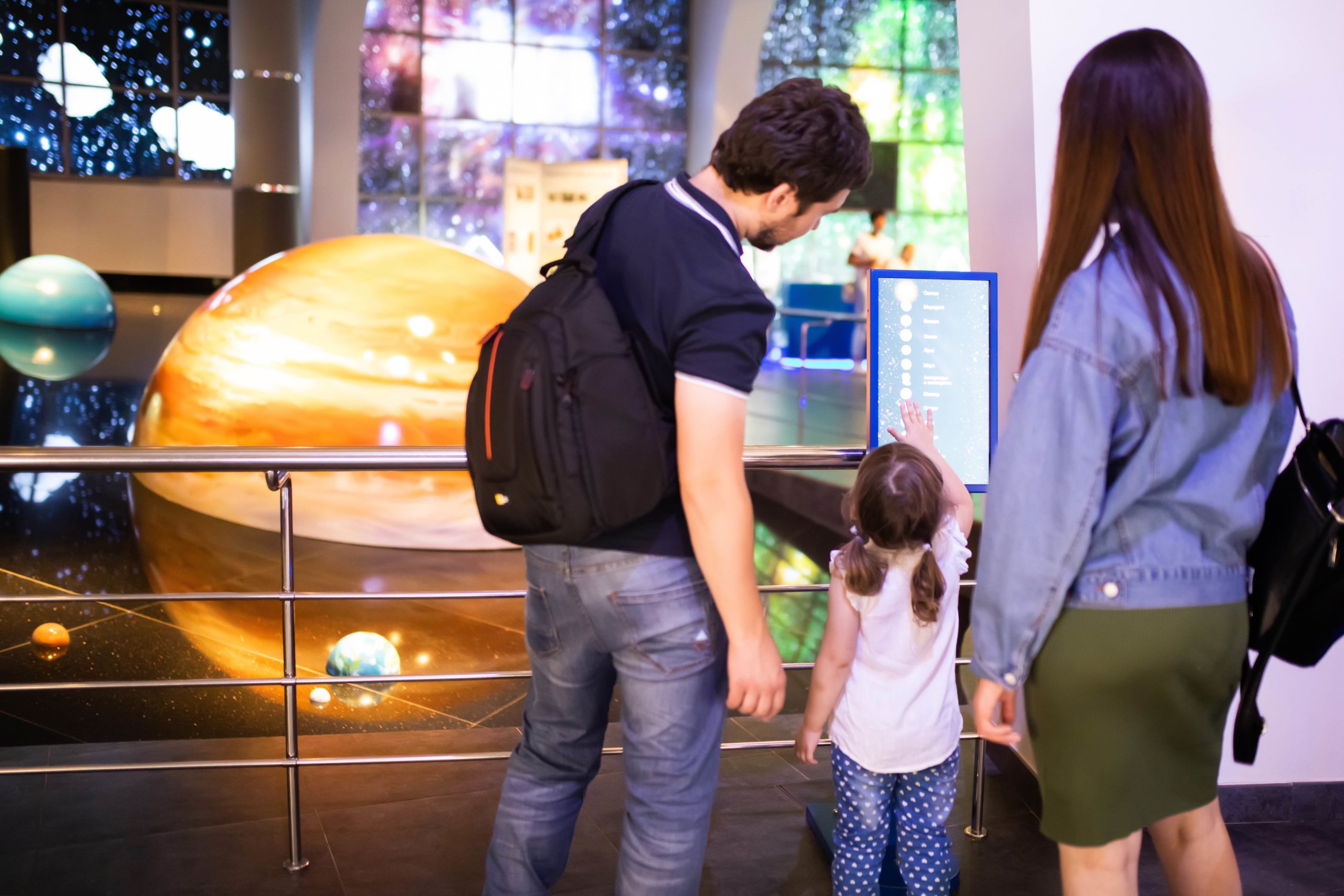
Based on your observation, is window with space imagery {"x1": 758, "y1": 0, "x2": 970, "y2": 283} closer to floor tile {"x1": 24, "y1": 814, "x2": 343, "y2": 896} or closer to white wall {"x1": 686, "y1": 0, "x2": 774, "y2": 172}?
white wall {"x1": 686, "y1": 0, "x2": 774, "y2": 172}

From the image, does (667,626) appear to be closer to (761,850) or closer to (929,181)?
(761,850)

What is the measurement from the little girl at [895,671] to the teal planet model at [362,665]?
2338 mm

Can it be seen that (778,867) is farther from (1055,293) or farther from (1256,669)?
(1055,293)

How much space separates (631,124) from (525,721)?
1951cm

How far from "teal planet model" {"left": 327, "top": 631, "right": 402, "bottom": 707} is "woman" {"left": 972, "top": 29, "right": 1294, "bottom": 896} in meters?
3.02

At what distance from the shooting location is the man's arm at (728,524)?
1542 millimetres

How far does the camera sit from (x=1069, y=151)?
1609 millimetres

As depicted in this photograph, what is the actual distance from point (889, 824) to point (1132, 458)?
1.11m

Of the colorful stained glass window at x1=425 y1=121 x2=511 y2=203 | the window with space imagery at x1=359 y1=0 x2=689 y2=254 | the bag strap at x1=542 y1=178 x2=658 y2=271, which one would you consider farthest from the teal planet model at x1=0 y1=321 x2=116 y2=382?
the bag strap at x1=542 y1=178 x2=658 y2=271

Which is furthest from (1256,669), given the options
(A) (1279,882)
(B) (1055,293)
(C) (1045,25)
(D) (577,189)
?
(D) (577,189)

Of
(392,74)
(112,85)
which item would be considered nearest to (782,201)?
(392,74)

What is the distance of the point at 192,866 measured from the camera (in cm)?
263

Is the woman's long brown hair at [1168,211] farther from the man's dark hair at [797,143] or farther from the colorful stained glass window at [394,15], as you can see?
the colorful stained glass window at [394,15]

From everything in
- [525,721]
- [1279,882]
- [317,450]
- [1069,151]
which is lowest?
[1279,882]
